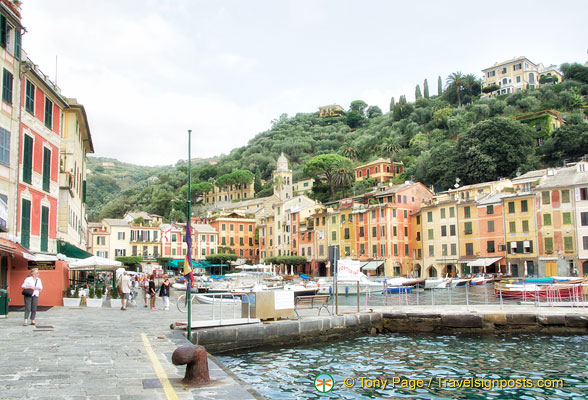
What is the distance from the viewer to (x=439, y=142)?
102m

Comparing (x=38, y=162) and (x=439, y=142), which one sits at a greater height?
(x=439, y=142)

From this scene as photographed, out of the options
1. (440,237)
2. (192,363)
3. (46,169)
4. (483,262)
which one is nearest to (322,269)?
(440,237)

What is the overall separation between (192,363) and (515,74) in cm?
13863

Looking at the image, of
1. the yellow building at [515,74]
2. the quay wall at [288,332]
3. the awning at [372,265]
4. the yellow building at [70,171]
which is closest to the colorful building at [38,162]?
the yellow building at [70,171]

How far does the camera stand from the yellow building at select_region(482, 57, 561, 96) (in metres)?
128

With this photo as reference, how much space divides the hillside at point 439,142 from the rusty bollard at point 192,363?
240 feet

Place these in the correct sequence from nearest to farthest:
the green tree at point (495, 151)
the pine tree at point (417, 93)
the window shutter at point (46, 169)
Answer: the window shutter at point (46, 169) → the green tree at point (495, 151) → the pine tree at point (417, 93)

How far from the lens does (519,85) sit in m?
128

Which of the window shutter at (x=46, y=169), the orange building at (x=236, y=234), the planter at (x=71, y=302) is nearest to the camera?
the window shutter at (x=46, y=169)

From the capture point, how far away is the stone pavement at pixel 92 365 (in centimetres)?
769

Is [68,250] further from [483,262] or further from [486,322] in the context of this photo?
[483,262]

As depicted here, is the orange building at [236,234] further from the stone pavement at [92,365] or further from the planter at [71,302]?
the stone pavement at [92,365]

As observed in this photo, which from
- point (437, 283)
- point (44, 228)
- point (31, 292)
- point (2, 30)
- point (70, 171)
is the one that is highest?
point (2, 30)

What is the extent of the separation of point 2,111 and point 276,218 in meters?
69.8
